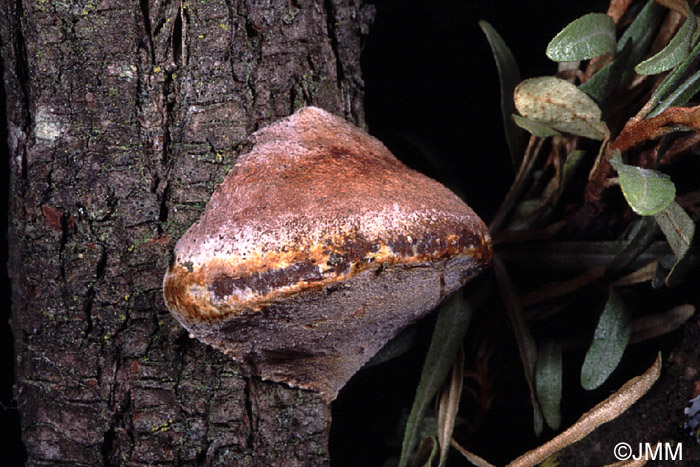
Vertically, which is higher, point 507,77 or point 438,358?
point 507,77

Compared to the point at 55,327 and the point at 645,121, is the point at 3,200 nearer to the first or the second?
Result: the point at 55,327

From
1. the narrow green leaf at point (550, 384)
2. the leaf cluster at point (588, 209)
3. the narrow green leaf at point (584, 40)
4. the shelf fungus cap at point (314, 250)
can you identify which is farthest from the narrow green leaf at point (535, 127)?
the narrow green leaf at point (550, 384)

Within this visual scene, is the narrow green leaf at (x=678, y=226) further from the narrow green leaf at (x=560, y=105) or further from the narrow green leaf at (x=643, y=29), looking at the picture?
the narrow green leaf at (x=643, y=29)

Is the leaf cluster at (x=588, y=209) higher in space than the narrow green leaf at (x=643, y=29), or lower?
lower

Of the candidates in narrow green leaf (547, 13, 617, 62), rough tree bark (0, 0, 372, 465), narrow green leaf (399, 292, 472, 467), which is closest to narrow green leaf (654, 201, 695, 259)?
narrow green leaf (547, 13, 617, 62)

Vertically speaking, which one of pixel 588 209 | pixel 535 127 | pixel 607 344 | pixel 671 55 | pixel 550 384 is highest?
pixel 671 55

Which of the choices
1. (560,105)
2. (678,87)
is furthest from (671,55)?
(560,105)

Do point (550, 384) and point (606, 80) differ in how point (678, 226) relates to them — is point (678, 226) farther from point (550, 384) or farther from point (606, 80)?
point (550, 384)
